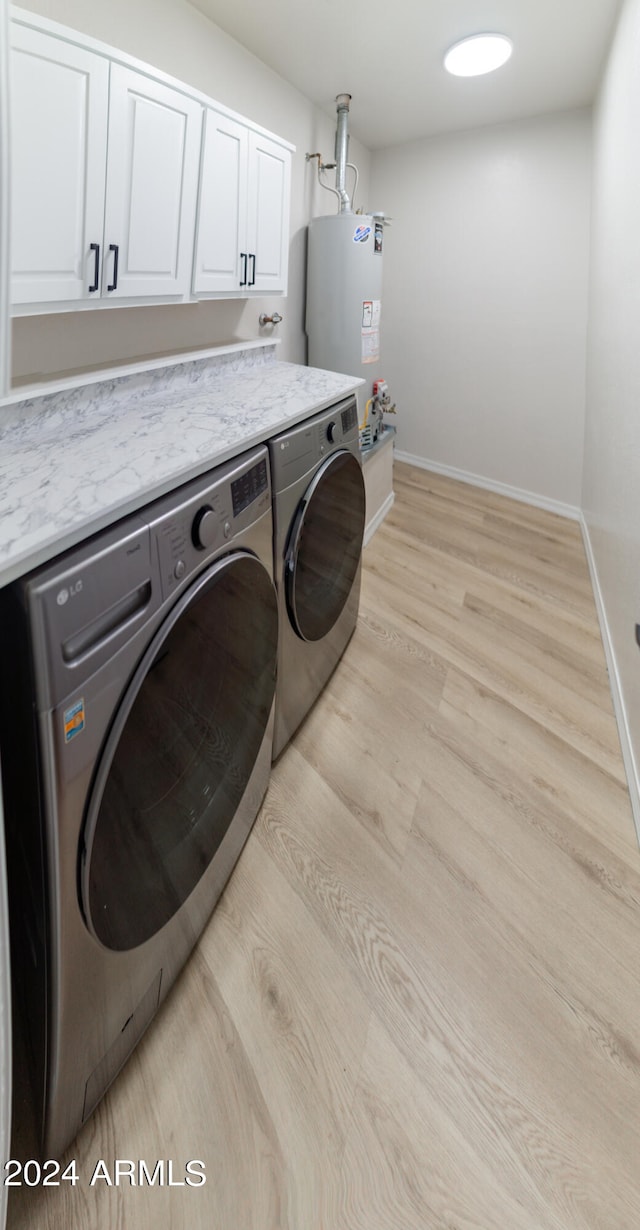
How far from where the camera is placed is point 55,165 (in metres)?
1.21

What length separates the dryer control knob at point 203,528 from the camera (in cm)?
90

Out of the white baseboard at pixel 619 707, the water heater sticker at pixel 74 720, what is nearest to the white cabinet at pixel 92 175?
the water heater sticker at pixel 74 720

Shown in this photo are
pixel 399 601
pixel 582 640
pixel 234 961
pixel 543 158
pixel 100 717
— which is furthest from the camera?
pixel 543 158

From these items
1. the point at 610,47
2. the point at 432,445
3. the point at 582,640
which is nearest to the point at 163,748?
Result: the point at 582,640

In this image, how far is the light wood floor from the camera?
33.3 inches

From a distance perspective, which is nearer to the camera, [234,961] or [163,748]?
[163,748]

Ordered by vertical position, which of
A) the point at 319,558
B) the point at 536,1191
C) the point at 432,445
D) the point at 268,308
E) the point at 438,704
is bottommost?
the point at 536,1191

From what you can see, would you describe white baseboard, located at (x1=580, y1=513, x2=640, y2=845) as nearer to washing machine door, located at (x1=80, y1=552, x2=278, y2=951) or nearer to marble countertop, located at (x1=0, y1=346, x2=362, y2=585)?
washing machine door, located at (x1=80, y1=552, x2=278, y2=951)

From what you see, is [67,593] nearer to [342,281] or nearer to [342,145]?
[342,281]

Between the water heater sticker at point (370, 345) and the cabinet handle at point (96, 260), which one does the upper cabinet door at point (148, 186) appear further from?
the water heater sticker at point (370, 345)

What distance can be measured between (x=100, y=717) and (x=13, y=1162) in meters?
0.74

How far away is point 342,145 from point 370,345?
3.27 feet

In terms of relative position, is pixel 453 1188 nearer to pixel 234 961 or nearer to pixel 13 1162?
pixel 234 961

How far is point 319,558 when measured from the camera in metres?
1.60
